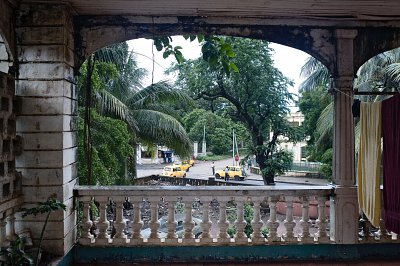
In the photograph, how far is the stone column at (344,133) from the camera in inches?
151

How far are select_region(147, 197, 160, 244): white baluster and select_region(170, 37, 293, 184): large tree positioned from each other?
6248mm

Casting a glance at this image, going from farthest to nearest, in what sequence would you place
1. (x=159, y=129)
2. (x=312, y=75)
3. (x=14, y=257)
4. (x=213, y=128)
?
1. (x=312, y=75)
2. (x=213, y=128)
3. (x=159, y=129)
4. (x=14, y=257)

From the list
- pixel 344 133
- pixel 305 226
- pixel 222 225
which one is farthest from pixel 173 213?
pixel 344 133

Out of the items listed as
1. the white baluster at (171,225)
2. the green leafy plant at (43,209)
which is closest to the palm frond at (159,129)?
the white baluster at (171,225)

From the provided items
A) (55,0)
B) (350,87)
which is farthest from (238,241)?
(55,0)

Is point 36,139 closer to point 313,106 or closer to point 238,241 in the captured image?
point 238,241

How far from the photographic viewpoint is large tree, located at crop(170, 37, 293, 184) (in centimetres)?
959

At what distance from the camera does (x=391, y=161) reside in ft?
11.7

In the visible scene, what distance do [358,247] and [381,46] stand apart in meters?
2.26

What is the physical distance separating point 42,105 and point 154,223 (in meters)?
1.64

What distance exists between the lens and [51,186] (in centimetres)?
335

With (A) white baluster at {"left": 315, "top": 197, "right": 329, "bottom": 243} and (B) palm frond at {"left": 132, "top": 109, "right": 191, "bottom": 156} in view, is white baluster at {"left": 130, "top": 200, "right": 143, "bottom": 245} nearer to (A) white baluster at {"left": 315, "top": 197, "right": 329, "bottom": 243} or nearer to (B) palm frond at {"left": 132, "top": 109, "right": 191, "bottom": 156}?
(A) white baluster at {"left": 315, "top": 197, "right": 329, "bottom": 243}

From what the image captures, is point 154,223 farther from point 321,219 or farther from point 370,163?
point 370,163

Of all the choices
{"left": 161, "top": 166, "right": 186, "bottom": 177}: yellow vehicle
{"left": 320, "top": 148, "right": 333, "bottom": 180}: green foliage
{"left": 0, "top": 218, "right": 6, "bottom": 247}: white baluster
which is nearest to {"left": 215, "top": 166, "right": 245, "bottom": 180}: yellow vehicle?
{"left": 161, "top": 166, "right": 186, "bottom": 177}: yellow vehicle
